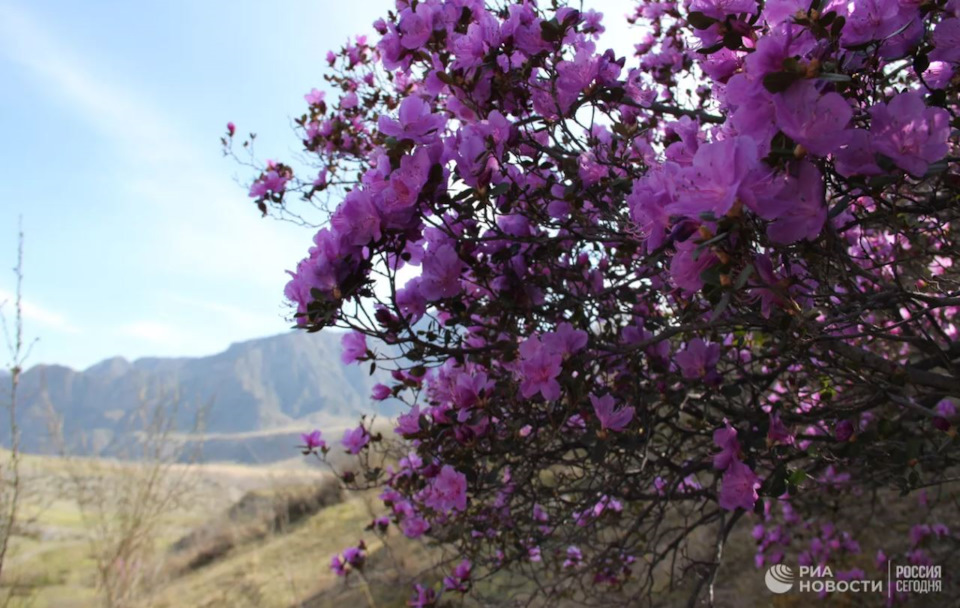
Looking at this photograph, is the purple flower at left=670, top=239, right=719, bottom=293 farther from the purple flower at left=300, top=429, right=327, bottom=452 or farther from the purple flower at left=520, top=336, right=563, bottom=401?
the purple flower at left=300, top=429, right=327, bottom=452

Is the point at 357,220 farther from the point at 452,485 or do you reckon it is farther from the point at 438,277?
the point at 452,485

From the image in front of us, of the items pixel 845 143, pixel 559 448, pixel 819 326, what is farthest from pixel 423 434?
pixel 845 143

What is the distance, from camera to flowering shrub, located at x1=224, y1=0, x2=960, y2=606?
834 millimetres

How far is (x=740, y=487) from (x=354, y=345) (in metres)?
1.25

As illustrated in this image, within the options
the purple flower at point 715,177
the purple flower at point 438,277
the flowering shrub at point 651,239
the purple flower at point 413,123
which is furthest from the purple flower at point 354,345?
the purple flower at point 715,177

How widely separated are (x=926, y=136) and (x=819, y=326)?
48cm

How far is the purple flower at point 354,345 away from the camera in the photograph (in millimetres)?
1895

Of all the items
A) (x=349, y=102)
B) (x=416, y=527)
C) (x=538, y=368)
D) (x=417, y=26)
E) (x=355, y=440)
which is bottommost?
(x=416, y=527)

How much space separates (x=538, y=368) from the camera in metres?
1.54

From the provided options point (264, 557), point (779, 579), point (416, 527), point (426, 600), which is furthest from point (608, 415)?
point (264, 557)

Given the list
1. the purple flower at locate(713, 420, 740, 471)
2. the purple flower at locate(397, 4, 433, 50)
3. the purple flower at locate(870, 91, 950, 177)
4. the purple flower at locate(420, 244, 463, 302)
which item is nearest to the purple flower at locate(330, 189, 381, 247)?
the purple flower at locate(420, 244, 463, 302)

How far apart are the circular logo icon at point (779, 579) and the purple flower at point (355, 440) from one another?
8.72 ft

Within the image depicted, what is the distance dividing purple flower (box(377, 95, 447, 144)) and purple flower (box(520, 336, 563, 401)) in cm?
62

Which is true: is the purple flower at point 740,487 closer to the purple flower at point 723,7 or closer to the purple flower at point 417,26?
the purple flower at point 723,7
